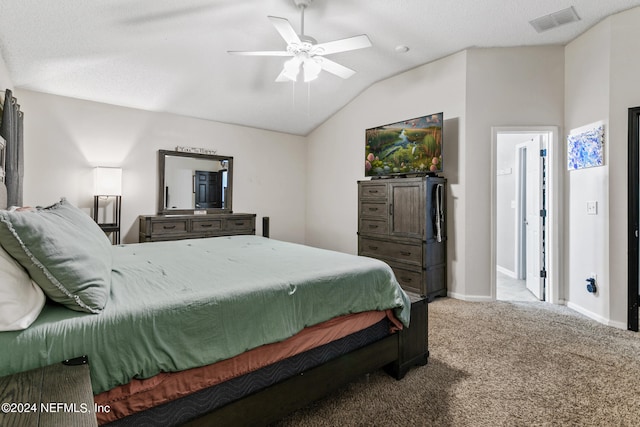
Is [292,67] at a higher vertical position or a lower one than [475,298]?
higher

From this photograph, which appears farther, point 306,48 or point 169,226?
point 169,226

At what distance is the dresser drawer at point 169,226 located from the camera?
13.9 ft

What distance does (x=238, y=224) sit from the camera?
4969mm

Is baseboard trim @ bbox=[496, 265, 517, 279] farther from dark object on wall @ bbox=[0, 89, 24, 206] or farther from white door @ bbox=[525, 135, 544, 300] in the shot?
dark object on wall @ bbox=[0, 89, 24, 206]

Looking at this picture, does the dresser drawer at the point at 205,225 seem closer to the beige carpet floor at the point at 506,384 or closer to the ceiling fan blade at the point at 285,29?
the ceiling fan blade at the point at 285,29

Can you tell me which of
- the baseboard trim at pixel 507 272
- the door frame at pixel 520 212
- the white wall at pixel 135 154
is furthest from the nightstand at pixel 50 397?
the baseboard trim at pixel 507 272

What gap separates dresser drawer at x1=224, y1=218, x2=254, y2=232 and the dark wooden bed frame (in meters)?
3.38

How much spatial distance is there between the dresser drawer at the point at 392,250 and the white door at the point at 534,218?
1497 millimetres

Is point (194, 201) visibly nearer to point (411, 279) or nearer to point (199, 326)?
point (411, 279)

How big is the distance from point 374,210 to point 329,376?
111 inches

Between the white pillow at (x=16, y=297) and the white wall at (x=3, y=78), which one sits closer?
the white pillow at (x=16, y=297)

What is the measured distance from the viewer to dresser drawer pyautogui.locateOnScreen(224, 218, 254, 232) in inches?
191

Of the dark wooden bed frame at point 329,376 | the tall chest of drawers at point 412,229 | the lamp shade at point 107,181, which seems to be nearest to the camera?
the dark wooden bed frame at point 329,376

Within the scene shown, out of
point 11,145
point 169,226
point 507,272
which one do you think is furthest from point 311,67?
point 507,272
